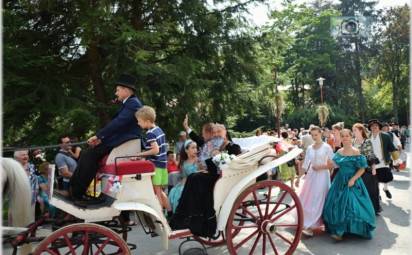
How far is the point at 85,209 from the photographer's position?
14.0 feet

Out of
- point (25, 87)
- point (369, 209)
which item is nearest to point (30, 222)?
point (369, 209)

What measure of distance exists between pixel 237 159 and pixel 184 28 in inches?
222

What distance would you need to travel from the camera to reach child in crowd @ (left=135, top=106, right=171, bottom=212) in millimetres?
4445

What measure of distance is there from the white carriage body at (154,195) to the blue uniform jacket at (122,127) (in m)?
0.08

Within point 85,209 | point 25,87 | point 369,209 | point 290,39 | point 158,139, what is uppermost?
point 290,39

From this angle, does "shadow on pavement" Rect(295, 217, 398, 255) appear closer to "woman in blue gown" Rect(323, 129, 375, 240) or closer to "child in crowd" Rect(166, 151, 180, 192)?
"woman in blue gown" Rect(323, 129, 375, 240)

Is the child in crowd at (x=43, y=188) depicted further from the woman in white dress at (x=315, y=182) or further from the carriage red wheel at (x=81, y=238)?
the woman in white dress at (x=315, y=182)

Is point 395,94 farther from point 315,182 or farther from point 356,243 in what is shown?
point 356,243

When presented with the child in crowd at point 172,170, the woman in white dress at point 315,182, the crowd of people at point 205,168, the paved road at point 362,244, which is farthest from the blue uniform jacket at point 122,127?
the child in crowd at point 172,170

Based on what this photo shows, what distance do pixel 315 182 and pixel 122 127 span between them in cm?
357

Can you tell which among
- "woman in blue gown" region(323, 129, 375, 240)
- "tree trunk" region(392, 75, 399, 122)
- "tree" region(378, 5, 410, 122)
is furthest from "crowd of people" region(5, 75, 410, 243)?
"tree" region(378, 5, 410, 122)

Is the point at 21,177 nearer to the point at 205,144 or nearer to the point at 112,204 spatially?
the point at 112,204

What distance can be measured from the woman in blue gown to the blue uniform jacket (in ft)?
11.0

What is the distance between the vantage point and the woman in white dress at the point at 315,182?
6629 mm
